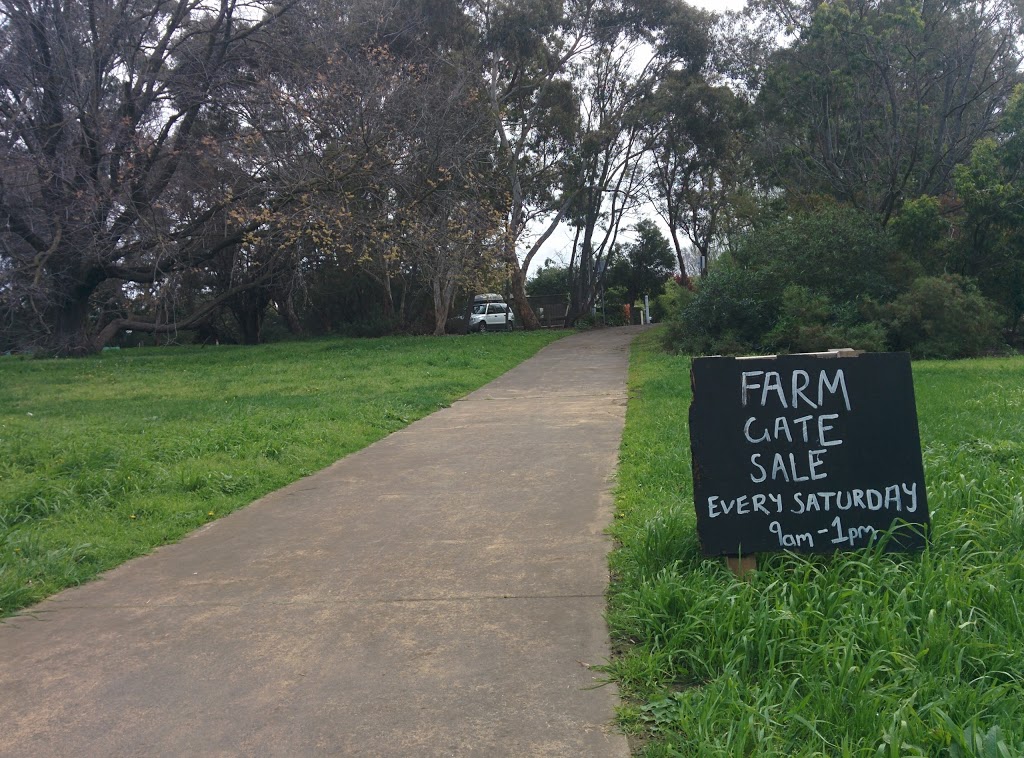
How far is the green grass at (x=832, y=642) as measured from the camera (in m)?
3.17

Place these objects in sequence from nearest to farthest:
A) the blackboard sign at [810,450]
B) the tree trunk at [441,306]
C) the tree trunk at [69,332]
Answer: the blackboard sign at [810,450]
the tree trunk at [69,332]
the tree trunk at [441,306]

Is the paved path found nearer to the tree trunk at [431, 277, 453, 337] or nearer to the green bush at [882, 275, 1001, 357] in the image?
the green bush at [882, 275, 1001, 357]

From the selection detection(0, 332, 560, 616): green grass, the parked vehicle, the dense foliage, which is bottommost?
detection(0, 332, 560, 616): green grass

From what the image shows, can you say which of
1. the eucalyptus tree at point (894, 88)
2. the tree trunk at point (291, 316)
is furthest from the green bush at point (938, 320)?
the tree trunk at point (291, 316)

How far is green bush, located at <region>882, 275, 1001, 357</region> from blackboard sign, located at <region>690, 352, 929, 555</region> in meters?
15.6

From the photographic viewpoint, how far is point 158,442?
894cm

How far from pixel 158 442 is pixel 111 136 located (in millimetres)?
12701

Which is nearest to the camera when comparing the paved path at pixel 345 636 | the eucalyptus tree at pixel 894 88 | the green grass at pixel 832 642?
the green grass at pixel 832 642

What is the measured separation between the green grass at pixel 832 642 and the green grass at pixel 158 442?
3.46 m

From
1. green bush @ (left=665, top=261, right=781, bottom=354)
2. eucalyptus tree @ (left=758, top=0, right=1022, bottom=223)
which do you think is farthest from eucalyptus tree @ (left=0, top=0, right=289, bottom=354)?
eucalyptus tree @ (left=758, top=0, right=1022, bottom=223)

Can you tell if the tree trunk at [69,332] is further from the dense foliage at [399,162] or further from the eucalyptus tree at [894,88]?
the eucalyptus tree at [894,88]

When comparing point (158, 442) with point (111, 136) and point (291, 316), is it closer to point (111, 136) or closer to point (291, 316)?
point (111, 136)

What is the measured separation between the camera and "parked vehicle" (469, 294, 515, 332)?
40.8 m

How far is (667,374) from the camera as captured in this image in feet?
51.1
